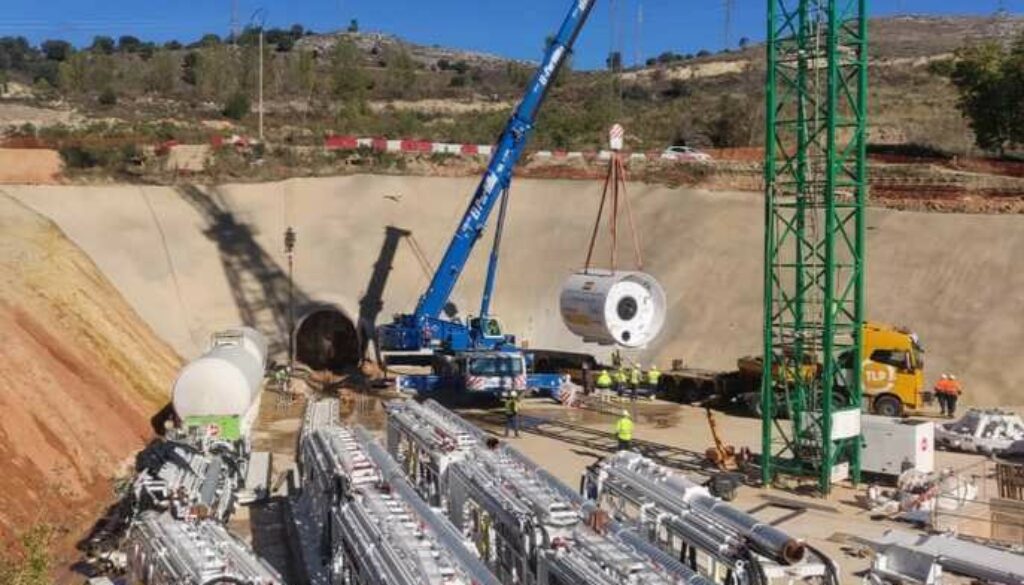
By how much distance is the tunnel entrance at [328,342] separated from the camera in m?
39.0

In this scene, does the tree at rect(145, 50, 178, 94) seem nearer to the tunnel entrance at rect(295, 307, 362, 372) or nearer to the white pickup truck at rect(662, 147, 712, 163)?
the white pickup truck at rect(662, 147, 712, 163)

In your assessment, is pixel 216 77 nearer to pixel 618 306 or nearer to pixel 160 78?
pixel 160 78

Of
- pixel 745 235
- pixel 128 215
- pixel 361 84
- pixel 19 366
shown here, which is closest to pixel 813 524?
pixel 19 366

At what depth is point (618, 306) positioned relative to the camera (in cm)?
2580

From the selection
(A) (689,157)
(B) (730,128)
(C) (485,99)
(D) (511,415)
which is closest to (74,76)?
(C) (485,99)

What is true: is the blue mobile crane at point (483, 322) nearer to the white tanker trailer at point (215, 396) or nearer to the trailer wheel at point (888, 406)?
the white tanker trailer at point (215, 396)

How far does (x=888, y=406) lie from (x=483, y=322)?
12.1 metres

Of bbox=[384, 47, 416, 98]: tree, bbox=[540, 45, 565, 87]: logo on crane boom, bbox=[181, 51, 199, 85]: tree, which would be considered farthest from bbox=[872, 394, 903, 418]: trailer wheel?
bbox=[181, 51, 199, 85]: tree

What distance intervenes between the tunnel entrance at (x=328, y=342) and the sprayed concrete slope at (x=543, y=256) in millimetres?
729

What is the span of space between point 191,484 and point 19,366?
8.06 meters

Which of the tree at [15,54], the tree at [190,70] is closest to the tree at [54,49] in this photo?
the tree at [15,54]

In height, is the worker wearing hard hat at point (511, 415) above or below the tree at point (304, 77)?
below

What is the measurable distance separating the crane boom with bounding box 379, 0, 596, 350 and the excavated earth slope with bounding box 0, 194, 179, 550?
724 cm

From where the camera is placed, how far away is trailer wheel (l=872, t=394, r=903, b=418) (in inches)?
1134
